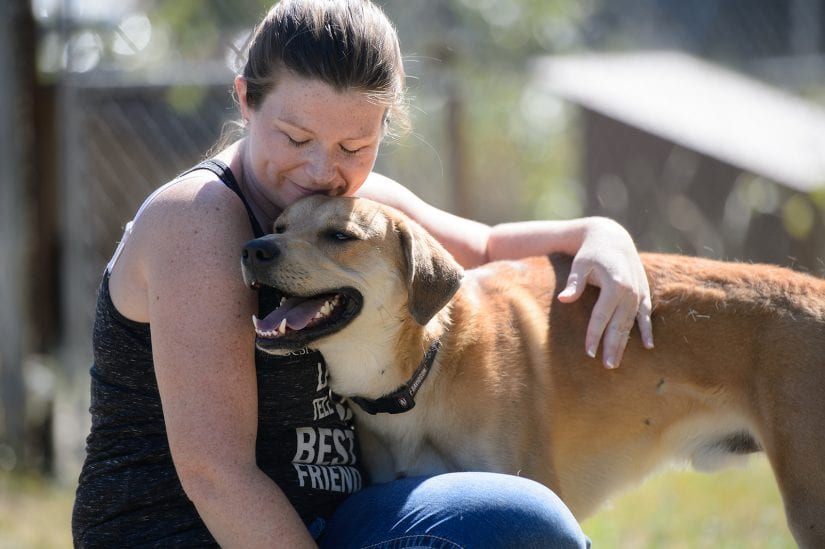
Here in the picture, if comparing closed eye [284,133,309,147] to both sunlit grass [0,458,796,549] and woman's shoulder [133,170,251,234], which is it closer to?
woman's shoulder [133,170,251,234]

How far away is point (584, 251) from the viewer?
123 inches

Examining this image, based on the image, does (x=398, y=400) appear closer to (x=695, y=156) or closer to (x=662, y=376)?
(x=662, y=376)

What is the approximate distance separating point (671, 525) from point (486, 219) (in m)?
4.38

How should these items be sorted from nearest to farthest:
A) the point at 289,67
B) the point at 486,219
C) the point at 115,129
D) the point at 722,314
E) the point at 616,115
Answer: the point at 289,67 < the point at 722,314 < the point at 115,129 < the point at 616,115 < the point at 486,219

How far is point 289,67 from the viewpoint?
A: 2.59m

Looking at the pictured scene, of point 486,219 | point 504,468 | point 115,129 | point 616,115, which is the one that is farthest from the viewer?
point 486,219

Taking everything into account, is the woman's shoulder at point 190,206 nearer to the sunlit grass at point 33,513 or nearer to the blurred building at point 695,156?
the sunlit grass at point 33,513

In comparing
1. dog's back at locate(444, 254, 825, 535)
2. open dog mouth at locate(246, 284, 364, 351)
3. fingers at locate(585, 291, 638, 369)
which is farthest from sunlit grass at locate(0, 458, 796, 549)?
open dog mouth at locate(246, 284, 364, 351)

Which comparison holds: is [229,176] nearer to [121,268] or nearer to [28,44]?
[121,268]

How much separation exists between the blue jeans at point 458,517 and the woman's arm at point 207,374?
18 cm

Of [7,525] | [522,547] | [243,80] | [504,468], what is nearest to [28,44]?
[7,525]

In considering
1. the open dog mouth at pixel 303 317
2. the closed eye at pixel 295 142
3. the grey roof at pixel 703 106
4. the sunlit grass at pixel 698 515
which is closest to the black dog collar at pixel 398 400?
the open dog mouth at pixel 303 317

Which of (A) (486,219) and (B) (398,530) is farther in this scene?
(A) (486,219)

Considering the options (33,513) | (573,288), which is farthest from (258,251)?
(33,513)
